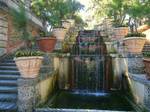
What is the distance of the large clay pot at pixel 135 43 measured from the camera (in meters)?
8.64

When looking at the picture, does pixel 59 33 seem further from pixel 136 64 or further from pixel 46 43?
pixel 136 64

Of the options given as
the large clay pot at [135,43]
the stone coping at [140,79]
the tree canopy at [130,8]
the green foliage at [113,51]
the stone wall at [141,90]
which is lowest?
the stone wall at [141,90]

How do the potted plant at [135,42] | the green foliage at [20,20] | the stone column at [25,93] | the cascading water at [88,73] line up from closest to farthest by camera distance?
the stone column at [25,93]
the green foliage at [20,20]
the potted plant at [135,42]
the cascading water at [88,73]

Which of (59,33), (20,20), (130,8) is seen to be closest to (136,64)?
(20,20)

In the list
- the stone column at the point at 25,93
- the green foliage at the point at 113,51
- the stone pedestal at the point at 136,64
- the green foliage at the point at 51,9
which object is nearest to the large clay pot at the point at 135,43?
the stone pedestal at the point at 136,64

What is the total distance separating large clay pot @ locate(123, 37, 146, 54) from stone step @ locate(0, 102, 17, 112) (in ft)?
12.6

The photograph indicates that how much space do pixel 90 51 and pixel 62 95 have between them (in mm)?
3293

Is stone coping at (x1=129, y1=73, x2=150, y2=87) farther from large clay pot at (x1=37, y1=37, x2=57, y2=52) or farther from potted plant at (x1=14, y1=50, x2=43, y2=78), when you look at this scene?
large clay pot at (x1=37, y1=37, x2=57, y2=52)

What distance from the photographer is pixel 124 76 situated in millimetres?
9625

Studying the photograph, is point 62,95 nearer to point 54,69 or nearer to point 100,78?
point 54,69

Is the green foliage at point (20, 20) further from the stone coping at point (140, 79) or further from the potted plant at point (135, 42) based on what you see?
the stone coping at point (140, 79)

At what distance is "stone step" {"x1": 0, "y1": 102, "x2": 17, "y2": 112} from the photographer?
6636 millimetres

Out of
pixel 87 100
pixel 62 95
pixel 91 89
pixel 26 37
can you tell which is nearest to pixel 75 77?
pixel 91 89

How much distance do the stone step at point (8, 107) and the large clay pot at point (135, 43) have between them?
3835 mm
